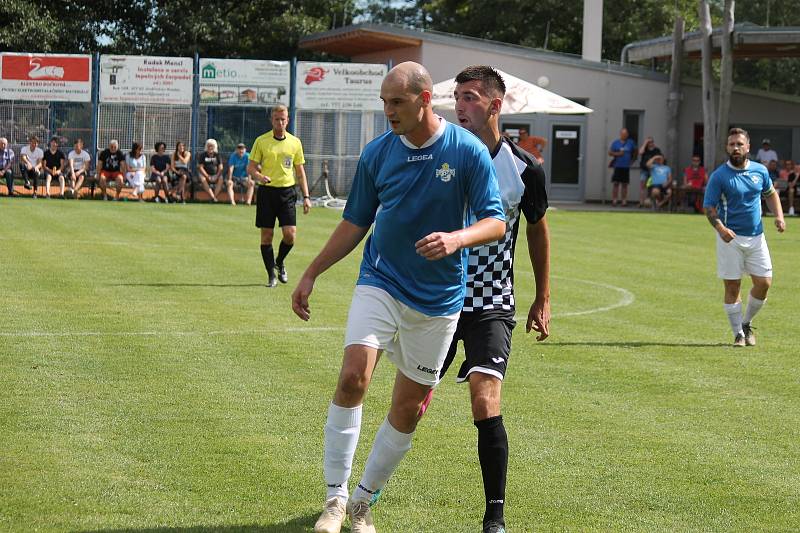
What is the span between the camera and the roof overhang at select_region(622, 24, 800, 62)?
3575 cm

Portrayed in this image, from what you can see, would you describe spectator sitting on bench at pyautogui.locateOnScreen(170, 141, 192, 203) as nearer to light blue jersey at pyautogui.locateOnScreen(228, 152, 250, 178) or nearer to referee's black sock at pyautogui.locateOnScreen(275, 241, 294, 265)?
light blue jersey at pyautogui.locateOnScreen(228, 152, 250, 178)

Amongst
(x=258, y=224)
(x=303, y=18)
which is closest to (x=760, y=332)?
(x=258, y=224)

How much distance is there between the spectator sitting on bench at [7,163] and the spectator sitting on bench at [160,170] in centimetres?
341

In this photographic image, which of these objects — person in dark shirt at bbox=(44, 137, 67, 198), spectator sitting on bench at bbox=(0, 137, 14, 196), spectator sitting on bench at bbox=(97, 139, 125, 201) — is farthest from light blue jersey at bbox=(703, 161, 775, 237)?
spectator sitting on bench at bbox=(0, 137, 14, 196)

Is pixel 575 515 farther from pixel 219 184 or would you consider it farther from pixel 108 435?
pixel 219 184

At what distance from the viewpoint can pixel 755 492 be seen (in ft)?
20.4

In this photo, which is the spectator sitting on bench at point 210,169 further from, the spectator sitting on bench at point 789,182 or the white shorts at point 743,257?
the white shorts at point 743,257

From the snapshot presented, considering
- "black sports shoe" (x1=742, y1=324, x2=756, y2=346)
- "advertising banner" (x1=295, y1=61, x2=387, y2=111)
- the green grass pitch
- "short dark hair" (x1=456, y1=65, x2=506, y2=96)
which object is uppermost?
"advertising banner" (x1=295, y1=61, x2=387, y2=111)

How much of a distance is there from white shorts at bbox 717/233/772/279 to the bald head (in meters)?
7.16

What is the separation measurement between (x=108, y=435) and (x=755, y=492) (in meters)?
3.46

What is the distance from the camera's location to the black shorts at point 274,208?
50.2 feet

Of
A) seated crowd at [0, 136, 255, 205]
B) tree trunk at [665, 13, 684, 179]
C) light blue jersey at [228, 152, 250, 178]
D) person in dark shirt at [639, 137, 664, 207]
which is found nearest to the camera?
seated crowd at [0, 136, 255, 205]

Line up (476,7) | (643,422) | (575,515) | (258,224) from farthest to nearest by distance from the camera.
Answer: (476,7)
(258,224)
(643,422)
(575,515)

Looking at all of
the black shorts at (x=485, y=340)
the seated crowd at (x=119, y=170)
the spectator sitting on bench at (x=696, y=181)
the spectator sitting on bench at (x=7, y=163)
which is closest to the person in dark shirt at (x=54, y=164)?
the seated crowd at (x=119, y=170)
